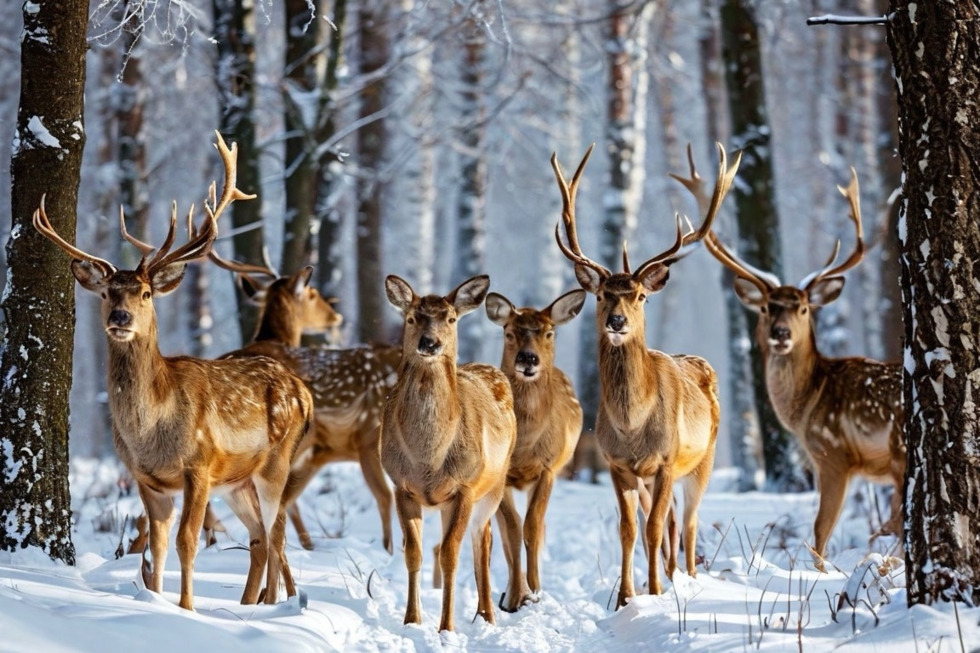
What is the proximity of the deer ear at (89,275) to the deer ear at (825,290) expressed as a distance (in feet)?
17.2

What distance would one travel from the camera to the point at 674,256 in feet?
25.7

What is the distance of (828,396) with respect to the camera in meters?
8.90

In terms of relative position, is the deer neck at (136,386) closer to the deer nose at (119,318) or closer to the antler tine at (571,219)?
the deer nose at (119,318)

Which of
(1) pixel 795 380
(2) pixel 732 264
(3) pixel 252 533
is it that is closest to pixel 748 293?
(2) pixel 732 264

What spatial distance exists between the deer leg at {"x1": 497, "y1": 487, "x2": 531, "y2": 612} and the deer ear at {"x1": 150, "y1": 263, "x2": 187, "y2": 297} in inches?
87.2

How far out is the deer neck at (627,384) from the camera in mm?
7254

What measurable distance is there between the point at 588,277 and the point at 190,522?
2837 millimetres

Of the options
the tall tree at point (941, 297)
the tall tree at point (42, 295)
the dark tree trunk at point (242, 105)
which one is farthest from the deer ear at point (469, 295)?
the dark tree trunk at point (242, 105)

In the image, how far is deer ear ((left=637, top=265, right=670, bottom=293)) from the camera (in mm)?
7617

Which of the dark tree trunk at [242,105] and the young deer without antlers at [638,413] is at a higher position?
the dark tree trunk at [242,105]

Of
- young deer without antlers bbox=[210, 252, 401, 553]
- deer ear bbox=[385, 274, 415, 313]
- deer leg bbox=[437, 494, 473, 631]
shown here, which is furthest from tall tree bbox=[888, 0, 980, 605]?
young deer without antlers bbox=[210, 252, 401, 553]

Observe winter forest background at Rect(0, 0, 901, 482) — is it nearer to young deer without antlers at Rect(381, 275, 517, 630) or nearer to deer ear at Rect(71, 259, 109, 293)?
deer ear at Rect(71, 259, 109, 293)

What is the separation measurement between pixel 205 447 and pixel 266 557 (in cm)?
78

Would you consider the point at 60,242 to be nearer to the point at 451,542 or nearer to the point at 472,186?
the point at 451,542
